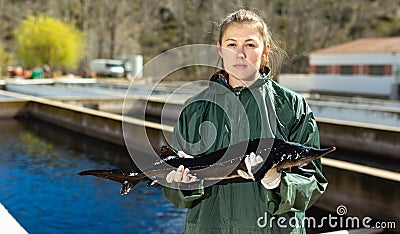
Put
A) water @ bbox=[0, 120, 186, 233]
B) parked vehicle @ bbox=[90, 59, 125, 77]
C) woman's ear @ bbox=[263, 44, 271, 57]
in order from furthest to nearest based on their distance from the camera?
parked vehicle @ bbox=[90, 59, 125, 77], water @ bbox=[0, 120, 186, 233], woman's ear @ bbox=[263, 44, 271, 57]

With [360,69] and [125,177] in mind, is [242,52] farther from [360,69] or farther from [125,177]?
[360,69]

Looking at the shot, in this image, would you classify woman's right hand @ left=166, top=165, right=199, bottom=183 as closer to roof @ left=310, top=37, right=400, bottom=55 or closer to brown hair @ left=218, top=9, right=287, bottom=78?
brown hair @ left=218, top=9, right=287, bottom=78

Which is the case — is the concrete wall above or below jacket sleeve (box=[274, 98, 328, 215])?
below

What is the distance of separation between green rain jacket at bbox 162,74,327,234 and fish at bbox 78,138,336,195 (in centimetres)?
7

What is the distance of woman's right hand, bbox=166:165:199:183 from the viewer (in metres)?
1.74

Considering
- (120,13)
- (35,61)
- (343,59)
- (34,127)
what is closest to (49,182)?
(34,127)

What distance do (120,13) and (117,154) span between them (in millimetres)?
44083

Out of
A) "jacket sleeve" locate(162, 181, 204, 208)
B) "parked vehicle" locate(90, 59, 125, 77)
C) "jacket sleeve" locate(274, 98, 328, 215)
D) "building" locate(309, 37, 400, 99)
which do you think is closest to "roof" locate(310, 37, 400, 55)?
"building" locate(309, 37, 400, 99)

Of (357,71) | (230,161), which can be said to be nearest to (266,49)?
(230,161)

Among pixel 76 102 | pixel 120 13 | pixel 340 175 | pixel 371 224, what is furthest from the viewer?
pixel 120 13

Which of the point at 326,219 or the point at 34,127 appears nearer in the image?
the point at 326,219

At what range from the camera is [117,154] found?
1257cm

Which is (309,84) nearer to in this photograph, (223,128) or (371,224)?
(371,224)

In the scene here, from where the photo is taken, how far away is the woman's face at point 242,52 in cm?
186
